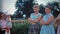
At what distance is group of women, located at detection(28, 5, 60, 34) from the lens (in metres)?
2.90

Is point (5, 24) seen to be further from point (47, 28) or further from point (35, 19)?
point (47, 28)

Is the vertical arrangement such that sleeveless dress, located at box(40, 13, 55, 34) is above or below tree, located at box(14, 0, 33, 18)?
below

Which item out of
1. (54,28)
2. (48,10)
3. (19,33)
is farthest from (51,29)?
(19,33)

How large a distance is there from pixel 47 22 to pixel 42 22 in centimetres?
8

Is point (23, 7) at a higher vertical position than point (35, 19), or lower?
higher

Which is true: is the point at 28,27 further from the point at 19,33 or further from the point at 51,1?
the point at 51,1

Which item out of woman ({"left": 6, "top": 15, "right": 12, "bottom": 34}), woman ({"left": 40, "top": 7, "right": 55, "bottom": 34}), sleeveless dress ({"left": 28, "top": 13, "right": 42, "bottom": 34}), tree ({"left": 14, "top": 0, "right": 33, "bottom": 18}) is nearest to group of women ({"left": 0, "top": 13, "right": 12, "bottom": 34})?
woman ({"left": 6, "top": 15, "right": 12, "bottom": 34})

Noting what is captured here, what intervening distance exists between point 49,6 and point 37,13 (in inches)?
8.2

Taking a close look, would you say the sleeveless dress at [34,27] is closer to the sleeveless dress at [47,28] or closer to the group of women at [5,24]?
the sleeveless dress at [47,28]

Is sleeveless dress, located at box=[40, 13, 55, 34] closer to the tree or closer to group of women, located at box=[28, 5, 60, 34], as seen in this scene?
group of women, located at box=[28, 5, 60, 34]

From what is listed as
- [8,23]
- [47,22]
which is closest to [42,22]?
[47,22]

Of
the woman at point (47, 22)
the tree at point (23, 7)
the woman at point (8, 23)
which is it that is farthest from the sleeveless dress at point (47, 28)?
the woman at point (8, 23)

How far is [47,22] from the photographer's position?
2900mm

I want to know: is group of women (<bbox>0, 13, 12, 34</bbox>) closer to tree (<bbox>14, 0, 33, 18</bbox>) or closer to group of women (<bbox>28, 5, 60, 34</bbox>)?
tree (<bbox>14, 0, 33, 18</bbox>)
